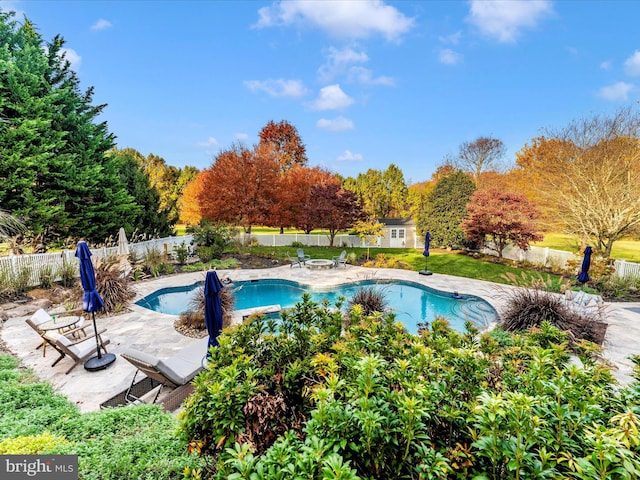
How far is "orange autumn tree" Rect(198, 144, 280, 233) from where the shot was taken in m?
19.2

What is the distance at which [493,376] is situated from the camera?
2.66m

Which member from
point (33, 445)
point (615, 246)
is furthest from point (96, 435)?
point (615, 246)

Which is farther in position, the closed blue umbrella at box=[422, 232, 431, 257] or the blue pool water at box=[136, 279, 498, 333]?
the closed blue umbrella at box=[422, 232, 431, 257]

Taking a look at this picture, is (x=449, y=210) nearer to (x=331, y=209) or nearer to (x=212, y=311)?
(x=331, y=209)

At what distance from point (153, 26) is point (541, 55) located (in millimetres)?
17655

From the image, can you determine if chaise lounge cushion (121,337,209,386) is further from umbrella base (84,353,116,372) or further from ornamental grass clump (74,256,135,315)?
ornamental grass clump (74,256,135,315)

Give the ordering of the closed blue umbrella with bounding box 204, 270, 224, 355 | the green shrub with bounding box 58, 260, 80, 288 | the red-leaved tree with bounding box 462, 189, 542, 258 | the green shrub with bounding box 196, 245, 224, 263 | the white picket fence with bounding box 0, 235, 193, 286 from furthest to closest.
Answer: the green shrub with bounding box 196, 245, 224, 263 < the red-leaved tree with bounding box 462, 189, 542, 258 < the green shrub with bounding box 58, 260, 80, 288 < the white picket fence with bounding box 0, 235, 193, 286 < the closed blue umbrella with bounding box 204, 270, 224, 355

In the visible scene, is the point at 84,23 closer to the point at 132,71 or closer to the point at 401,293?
the point at 132,71

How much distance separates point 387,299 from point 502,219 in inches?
343

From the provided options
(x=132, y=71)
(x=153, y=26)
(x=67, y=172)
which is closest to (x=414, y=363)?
(x=153, y=26)

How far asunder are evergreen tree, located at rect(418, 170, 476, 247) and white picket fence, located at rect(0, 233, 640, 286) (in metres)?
2.16

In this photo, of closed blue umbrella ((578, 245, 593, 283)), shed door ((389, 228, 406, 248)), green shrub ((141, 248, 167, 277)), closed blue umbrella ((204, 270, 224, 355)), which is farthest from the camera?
shed door ((389, 228, 406, 248))

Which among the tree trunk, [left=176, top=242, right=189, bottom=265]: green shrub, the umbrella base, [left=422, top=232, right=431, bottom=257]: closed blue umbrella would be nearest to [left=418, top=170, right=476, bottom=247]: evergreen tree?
[left=422, top=232, right=431, bottom=257]: closed blue umbrella

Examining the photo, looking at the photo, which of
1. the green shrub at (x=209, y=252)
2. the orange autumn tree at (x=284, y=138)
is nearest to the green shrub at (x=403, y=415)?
the green shrub at (x=209, y=252)
